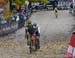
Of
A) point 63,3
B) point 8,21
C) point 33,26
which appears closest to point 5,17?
point 8,21

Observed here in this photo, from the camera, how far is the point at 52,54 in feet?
56.7

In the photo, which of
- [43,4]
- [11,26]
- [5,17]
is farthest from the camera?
[43,4]

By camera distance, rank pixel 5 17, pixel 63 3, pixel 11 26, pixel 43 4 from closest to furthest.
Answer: pixel 11 26, pixel 5 17, pixel 43 4, pixel 63 3

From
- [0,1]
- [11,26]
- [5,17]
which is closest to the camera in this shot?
[11,26]

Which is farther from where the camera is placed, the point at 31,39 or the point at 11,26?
the point at 11,26

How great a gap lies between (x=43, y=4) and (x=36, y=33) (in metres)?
53.9

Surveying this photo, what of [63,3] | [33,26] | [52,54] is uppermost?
[33,26]

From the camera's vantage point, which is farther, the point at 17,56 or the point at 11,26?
the point at 11,26

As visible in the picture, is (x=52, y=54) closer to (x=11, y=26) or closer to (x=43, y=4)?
(x=11, y=26)

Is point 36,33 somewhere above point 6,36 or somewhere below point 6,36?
above

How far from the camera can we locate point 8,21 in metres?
30.5

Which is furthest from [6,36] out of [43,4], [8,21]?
[43,4]

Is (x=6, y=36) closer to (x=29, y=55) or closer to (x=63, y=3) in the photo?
(x=29, y=55)

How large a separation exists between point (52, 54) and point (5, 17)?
15048 millimetres
